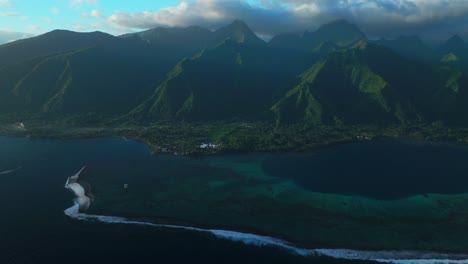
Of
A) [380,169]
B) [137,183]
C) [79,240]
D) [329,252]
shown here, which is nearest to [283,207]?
[329,252]

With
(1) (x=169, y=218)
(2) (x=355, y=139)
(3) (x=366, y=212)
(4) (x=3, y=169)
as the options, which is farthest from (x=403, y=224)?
(4) (x=3, y=169)

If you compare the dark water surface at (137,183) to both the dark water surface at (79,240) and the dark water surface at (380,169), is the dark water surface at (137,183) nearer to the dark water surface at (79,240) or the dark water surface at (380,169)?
the dark water surface at (79,240)

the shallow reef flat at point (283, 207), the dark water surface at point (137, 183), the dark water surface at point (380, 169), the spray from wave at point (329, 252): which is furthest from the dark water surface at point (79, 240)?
the dark water surface at point (380, 169)

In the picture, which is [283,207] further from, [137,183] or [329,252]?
[137,183]

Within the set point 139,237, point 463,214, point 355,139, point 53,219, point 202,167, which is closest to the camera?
point 139,237

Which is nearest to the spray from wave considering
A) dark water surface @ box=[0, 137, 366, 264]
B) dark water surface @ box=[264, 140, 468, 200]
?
dark water surface @ box=[0, 137, 366, 264]

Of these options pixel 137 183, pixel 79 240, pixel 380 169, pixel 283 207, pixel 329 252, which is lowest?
pixel 329 252

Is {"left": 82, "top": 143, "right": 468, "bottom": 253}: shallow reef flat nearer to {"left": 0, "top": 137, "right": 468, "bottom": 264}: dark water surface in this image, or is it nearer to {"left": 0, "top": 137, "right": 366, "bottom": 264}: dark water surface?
{"left": 0, "top": 137, "right": 468, "bottom": 264}: dark water surface

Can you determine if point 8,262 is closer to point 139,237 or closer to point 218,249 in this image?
point 139,237
